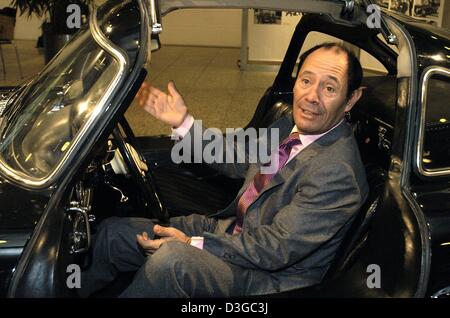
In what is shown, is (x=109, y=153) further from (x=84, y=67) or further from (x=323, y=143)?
(x=323, y=143)

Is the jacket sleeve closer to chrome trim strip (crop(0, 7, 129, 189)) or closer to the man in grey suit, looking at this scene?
the man in grey suit

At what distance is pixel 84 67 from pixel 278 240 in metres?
0.91

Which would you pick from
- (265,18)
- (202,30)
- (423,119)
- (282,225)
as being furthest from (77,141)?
(202,30)

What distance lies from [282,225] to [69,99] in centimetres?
85

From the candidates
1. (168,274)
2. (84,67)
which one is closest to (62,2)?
(84,67)

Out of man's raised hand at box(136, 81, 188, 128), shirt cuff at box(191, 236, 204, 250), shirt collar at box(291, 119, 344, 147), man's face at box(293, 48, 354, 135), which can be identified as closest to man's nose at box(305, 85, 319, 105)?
man's face at box(293, 48, 354, 135)

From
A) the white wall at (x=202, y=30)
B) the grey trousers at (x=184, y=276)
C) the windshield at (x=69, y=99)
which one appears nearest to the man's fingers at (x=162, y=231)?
the grey trousers at (x=184, y=276)

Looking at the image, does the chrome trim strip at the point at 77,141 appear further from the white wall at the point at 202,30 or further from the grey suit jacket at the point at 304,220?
the white wall at the point at 202,30

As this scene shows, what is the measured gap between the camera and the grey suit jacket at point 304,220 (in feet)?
5.81

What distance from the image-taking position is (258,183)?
2146mm

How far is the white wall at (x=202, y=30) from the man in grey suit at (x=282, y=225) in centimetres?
1205

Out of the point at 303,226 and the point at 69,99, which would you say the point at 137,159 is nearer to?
the point at 69,99

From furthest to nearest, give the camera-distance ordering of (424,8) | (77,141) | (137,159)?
(424,8)
(137,159)
(77,141)

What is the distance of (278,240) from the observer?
1771mm
